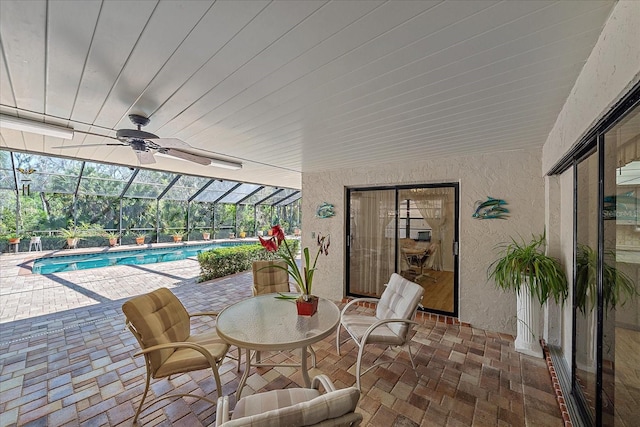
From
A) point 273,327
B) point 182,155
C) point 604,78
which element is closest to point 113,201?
point 182,155

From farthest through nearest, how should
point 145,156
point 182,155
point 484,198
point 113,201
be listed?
point 113,201, point 484,198, point 182,155, point 145,156

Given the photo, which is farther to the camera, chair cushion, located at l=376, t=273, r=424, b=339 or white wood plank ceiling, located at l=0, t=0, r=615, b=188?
chair cushion, located at l=376, t=273, r=424, b=339

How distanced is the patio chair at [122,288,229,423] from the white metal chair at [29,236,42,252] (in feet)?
37.5

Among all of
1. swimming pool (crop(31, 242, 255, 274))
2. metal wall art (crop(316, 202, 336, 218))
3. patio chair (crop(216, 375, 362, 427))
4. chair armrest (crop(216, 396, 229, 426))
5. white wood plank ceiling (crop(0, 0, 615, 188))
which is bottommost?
Result: swimming pool (crop(31, 242, 255, 274))

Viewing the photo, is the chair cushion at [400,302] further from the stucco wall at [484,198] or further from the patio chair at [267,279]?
the stucco wall at [484,198]

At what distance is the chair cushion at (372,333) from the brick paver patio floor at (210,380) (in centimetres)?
38

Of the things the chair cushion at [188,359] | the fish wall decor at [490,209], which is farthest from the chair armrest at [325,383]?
the fish wall decor at [490,209]

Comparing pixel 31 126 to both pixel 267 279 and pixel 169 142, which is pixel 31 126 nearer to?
pixel 169 142

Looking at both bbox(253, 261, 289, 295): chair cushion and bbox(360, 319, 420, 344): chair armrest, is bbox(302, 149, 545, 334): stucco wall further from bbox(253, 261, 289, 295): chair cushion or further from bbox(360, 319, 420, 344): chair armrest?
bbox(253, 261, 289, 295): chair cushion

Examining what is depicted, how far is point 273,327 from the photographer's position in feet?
6.42

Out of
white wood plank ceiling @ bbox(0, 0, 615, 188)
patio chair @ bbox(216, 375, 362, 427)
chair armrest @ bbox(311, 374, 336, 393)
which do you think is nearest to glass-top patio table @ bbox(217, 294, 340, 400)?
chair armrest @ bbox(311, 374, 336, 393)

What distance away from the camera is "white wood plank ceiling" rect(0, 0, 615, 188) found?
1120 millimetres

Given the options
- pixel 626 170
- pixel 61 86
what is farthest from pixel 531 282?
pixel 61 86

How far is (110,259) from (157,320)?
9312 mm
